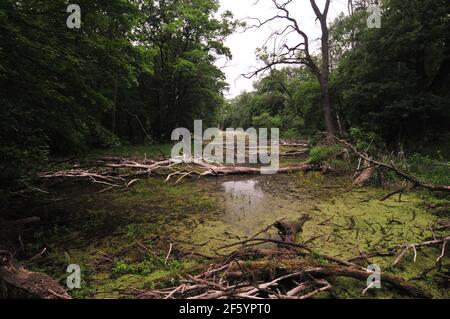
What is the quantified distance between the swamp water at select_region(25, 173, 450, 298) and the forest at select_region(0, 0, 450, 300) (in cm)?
3

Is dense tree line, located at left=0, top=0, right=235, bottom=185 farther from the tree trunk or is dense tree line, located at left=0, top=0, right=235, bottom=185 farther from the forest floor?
the tree trunk

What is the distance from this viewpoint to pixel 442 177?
6.44 metres

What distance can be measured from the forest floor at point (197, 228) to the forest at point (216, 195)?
31 mm

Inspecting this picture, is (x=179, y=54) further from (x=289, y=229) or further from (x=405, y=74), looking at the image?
(x=289, y=229)

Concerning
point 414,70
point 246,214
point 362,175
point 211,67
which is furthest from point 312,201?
point 211,67

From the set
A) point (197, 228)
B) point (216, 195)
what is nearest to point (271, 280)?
point (197, 228)

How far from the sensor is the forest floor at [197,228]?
305cm

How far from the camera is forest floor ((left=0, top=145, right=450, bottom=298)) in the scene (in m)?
3.05

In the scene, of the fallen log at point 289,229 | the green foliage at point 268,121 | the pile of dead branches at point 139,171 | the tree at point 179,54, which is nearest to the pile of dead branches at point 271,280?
the fallen log at point 289,229

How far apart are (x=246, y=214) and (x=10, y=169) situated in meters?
4.22

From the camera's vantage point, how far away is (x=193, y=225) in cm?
468

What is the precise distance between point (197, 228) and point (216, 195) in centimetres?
225

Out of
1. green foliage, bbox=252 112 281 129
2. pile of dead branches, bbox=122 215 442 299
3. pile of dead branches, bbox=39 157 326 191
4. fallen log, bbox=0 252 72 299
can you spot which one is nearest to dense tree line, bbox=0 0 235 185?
pile of dead branches, bbox=39 157 326 191
